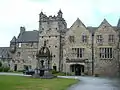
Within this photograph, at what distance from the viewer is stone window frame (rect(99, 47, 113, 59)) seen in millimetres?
65500

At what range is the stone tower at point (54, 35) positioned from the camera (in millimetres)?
70062

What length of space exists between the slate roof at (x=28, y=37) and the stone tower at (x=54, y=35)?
7.08 m

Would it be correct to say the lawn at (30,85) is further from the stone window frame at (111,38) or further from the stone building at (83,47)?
the stone window frame at (111,38)

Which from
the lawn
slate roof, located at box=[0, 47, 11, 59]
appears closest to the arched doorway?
the lawn

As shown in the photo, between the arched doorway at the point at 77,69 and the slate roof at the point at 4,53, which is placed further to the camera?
the slate roof at the point at 4,53

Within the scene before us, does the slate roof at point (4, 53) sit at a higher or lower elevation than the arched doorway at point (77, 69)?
higher

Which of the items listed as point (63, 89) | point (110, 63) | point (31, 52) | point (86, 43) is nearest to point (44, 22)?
point (31, 52)

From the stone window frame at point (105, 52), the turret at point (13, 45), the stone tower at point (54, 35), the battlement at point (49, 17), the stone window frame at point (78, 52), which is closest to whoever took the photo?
the stone window frame at point (105, 52)

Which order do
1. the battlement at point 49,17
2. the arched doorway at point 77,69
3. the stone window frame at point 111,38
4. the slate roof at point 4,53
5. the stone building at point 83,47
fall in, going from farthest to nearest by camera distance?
1. the slate roof at point 4,53
2. the battlement at point 49,17
3. the arched doorway at point 77,69
4. the stone window frame at point 111,38
5. the stone building at point 83,47

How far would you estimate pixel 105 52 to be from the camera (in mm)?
66250

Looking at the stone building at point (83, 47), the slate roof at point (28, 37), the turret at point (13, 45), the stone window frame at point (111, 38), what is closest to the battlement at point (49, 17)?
the stone building at point (83, 47)

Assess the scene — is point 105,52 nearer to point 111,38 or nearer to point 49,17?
point 111,38

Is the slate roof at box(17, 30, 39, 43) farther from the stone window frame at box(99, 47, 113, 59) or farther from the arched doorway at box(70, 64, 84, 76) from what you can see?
the stone window frame at box(99, 47, 113, 59)

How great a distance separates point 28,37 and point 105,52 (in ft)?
88.0
